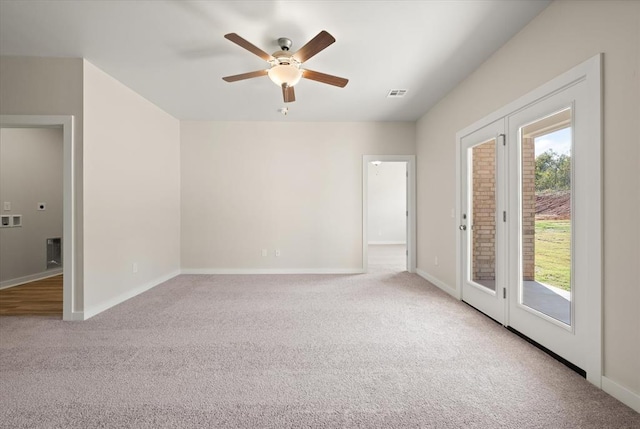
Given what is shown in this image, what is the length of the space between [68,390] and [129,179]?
2733 millimetres

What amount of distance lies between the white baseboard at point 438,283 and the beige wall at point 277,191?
43.0 inches

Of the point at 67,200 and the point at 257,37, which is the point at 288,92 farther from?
the point at 67,200

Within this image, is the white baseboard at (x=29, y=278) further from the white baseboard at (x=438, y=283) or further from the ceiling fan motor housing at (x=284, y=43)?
the white baseboard at (x=438, y=283)

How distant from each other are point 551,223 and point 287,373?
7.49ft

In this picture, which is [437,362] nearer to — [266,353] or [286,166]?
[266,353]

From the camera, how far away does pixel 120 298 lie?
12.2 feet

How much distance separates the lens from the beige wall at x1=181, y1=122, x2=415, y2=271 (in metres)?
5.35

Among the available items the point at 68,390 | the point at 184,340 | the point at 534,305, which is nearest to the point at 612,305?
the point at 534,305

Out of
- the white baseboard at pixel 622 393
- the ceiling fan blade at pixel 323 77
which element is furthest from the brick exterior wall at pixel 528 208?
the ceiling fan blade at pixel 323 77

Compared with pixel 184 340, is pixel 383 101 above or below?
above

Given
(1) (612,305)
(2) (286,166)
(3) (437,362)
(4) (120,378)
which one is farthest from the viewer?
(2) (286,166)

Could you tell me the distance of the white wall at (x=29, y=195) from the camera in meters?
4.72

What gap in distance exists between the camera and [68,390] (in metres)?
1.85

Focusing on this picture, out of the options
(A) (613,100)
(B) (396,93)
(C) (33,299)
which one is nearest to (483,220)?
(A) (613,100)
